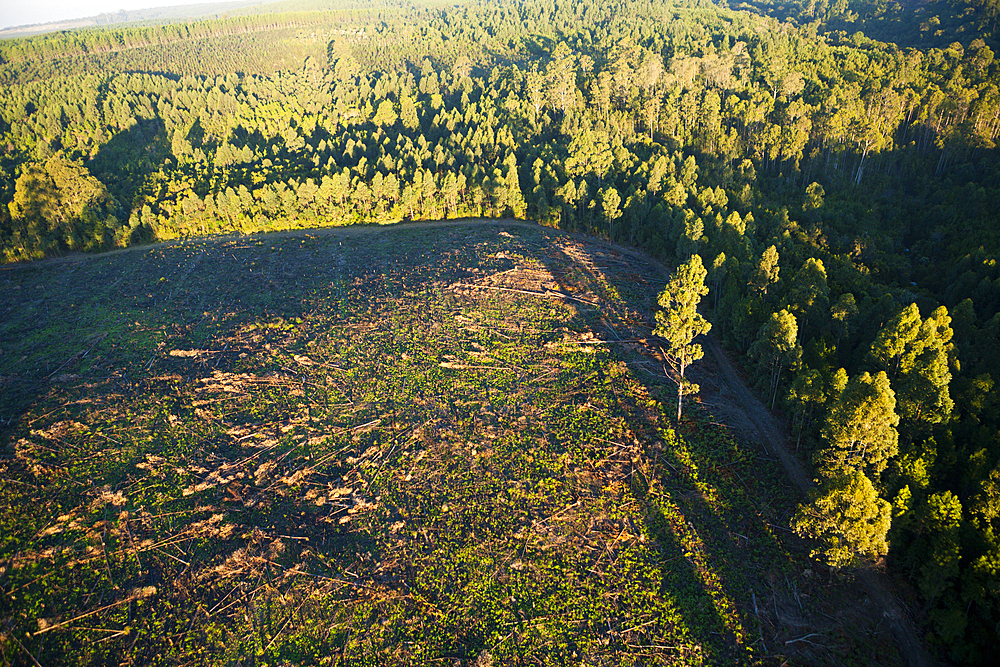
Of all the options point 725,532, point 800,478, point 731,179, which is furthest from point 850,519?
point 731,179

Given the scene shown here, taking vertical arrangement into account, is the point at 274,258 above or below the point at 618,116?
below

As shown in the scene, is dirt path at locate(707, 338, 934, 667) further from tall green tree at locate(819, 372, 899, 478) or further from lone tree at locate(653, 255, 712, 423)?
lone tree at locate(653, 255, 712, 423)

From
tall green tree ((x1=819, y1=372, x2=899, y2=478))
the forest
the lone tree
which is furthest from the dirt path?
the lone tree

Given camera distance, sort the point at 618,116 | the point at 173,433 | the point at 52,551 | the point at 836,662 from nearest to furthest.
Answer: the point at 836,662 → the point at 52,551 → the point at 173,433 → the point at 618,116

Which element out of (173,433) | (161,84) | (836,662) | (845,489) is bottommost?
(836,662)

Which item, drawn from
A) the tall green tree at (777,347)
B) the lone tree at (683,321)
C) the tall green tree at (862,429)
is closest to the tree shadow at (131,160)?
the lone tree at (683,321)

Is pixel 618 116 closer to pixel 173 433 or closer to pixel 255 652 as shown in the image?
pixel 173 433

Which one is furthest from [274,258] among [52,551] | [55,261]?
[52,551]

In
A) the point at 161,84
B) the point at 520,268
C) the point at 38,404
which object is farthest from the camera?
the point at 161,84
